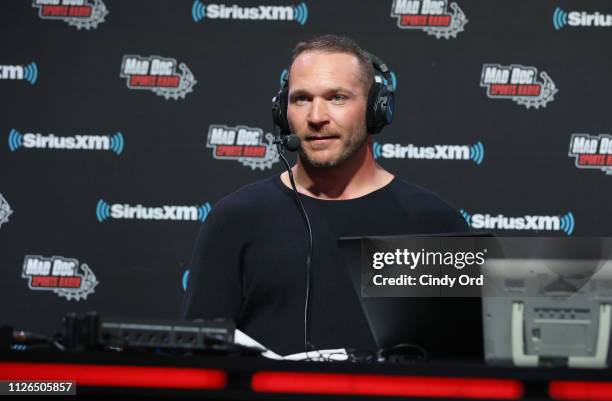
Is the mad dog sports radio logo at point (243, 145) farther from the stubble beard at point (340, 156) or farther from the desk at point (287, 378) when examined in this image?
the desk at point (287, 378)

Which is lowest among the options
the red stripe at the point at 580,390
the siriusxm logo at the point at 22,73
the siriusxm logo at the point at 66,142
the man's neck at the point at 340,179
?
the red stripe at the point at 580,390

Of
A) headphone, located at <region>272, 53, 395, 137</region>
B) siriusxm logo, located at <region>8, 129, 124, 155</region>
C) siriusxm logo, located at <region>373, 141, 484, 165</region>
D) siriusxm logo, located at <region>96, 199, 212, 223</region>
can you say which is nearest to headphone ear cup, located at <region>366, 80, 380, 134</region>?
headphone, located at <region>272, 53, 395, 137</region>

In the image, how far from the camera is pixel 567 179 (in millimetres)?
4531

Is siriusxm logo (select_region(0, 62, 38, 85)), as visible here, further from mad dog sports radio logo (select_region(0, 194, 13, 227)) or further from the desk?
the desk

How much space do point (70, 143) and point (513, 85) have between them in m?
2.37

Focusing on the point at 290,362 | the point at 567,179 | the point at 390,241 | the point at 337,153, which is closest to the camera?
the point at 290,362

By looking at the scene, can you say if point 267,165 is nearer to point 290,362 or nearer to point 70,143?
point 70,143

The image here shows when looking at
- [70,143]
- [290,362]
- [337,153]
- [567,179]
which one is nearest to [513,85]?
[567,179]

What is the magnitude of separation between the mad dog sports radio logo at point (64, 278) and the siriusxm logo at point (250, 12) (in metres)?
Answer: 1.48

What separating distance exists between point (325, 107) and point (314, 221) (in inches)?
14.8

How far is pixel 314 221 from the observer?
2873 millimetres

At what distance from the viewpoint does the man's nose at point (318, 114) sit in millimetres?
2830

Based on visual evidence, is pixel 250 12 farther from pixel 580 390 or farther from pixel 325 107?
pixel 580 390

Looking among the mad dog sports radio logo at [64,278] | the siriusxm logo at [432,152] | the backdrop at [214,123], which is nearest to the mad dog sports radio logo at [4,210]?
the backdrop at [214,123]
